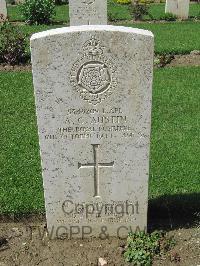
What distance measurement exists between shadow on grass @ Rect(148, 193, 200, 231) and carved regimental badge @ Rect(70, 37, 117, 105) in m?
1.76

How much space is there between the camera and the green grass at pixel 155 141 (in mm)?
5602

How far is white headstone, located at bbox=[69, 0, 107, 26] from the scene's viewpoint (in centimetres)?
1123

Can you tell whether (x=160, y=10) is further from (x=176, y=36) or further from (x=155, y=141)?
(x=155, y=141)

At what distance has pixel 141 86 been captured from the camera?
156 inches

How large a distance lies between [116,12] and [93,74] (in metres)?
14.2

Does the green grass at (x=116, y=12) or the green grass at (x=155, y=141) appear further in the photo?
the green grass at (x=116, y=12)

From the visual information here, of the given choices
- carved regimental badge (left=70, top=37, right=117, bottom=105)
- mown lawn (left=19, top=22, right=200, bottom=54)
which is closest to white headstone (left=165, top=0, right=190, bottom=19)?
mown lawn (left=19, top=22, right=200, bottom=54)

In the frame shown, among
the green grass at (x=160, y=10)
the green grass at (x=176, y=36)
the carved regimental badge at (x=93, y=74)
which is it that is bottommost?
the green grass at (x=176, y=36)

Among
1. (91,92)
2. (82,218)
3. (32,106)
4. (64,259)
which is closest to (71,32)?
(91,92)

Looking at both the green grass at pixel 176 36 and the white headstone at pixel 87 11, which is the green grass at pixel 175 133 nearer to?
the green grass at pixel 176 36

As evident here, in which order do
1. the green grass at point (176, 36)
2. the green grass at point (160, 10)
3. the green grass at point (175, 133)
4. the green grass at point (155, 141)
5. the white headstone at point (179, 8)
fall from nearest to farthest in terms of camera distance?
the green grass at point (155, 141), the green grass at point (175, 133), the green grass at point (176, 36), the white headstone at point (179, 8), the green grass at point (160, 10)

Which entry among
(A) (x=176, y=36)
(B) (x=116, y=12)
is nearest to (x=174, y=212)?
(A) (x=176, y=36)

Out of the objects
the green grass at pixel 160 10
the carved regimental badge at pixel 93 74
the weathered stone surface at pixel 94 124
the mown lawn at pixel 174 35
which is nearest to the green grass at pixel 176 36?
the mown lawn at pixel 174 35

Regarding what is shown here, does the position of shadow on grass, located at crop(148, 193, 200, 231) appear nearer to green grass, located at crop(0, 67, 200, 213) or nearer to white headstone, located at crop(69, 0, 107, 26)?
green grass, located at crop(0, 67, 200, 213)
